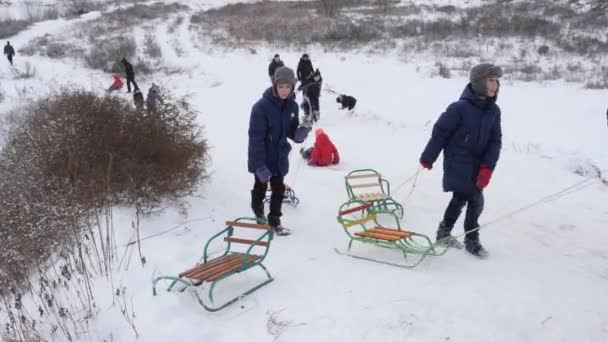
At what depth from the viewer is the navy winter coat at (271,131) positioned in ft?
15.3

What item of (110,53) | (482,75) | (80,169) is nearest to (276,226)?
(80,169)

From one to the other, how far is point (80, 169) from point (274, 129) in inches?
84.1

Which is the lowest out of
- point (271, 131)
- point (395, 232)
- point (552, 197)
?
point (552, 197)

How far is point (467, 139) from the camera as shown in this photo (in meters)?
4.33

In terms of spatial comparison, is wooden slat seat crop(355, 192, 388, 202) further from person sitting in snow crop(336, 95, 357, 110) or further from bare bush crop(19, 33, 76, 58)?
bare bush crop(19, 33, 76, 58)

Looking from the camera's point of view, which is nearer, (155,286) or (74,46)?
(155,286)

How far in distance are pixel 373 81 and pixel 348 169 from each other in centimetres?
936

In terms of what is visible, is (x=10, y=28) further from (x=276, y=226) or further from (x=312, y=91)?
(x=276, y=226)

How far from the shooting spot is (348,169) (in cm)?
823

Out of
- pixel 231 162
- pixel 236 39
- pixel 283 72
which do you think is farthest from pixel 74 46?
pixel 283 72

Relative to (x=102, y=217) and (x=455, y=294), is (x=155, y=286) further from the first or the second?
(x=455, y=294)

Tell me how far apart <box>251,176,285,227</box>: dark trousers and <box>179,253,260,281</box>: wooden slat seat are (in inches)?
42.6

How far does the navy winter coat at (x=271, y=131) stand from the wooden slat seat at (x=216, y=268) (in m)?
0.99

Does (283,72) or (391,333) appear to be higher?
(283,72)
